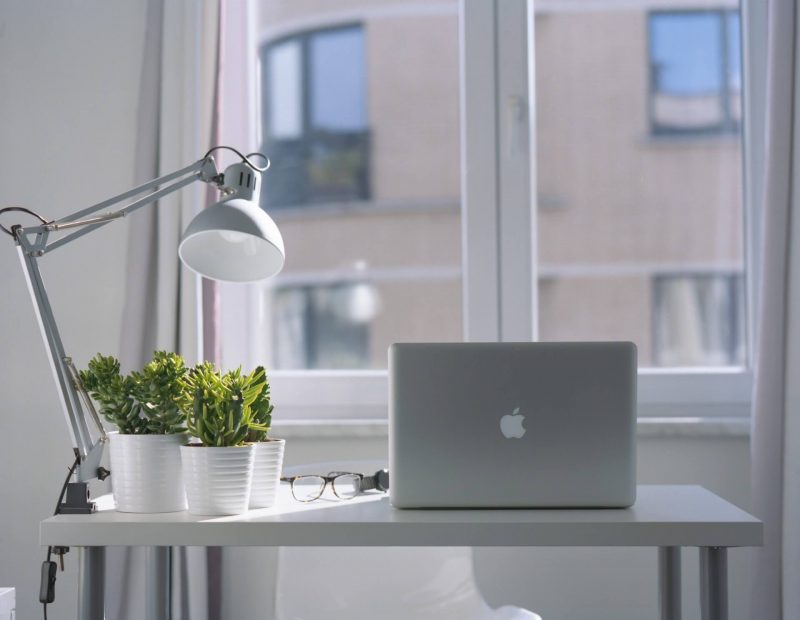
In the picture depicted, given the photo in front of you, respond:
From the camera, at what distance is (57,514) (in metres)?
1.28

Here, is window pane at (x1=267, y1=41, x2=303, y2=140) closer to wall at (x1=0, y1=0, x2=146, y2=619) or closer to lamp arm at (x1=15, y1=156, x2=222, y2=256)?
wall at (x1=0, y1=0, x2=146, y2=619)

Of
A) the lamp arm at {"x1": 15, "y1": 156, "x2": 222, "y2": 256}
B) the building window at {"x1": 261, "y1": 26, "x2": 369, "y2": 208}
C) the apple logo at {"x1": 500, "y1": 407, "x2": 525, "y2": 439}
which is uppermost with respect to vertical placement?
the building window at {"x1": 261, "y1": 26, "x2": 369, "y2": 208}

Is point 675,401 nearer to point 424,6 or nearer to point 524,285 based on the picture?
point 524,285

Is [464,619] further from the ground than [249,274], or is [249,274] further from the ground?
[249,274]

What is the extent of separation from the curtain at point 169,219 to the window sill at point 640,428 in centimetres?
31

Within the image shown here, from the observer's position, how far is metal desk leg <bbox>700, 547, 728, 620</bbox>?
1.17 meters

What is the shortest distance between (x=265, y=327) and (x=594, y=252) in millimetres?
912

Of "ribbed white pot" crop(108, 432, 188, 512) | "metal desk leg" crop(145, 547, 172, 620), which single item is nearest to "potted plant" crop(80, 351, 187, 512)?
"ribbed white pot" crop(108, 432, 188, 512)

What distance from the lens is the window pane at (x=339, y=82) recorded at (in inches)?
99.4

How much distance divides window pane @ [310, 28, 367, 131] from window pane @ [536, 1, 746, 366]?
48 cm

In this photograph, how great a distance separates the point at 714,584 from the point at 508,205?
4.64ft

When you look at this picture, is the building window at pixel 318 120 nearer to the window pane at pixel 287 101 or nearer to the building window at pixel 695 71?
the window pane at pixel 287 101

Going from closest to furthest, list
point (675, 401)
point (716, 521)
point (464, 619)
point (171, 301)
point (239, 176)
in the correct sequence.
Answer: point (716, 521) → point (239, 176) → point (464, 619) → point (171, 301) → point (675, 401)

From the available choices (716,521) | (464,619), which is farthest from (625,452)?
(464,619)
